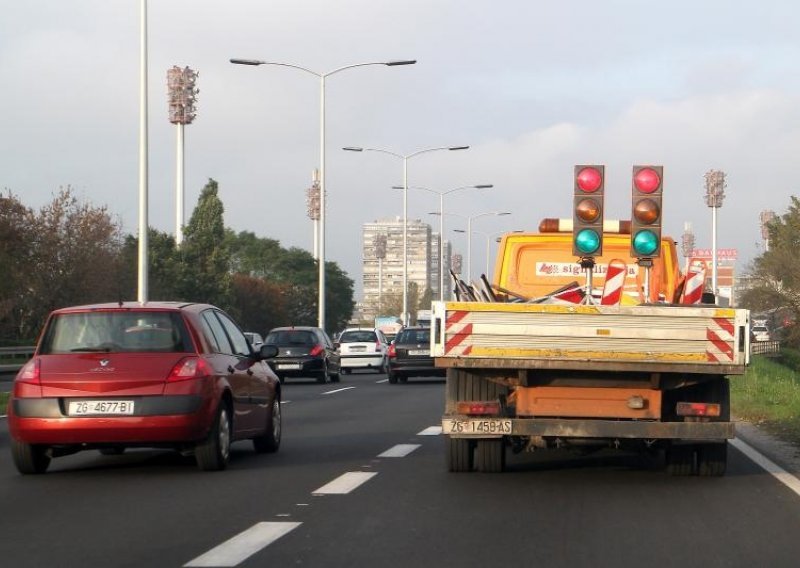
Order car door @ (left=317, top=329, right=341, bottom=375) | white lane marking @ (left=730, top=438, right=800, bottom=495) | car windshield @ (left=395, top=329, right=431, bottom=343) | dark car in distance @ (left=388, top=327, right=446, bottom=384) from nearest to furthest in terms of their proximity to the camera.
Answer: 1. white lane marking @ (left=730, top=438, right=800, bottom=495)
2. dark car in distance @ (left=388, top=327, right=446, bottom=384)
3. car windshield @ (left=395, top=329, right=431, bottom=343)
4. car door @ (left=317, top=329, right=341, bottom=375)

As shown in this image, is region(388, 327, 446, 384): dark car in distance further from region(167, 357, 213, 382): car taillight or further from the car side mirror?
region(167, 357, 213, 382): car taillight

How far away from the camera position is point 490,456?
42.3 ft

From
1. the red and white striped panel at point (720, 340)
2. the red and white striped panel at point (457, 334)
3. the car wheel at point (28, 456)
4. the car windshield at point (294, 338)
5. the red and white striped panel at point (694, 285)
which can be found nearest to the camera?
the red and white striped panel at point (720, 340)

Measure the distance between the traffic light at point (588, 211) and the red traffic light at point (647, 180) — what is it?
0.38 meters

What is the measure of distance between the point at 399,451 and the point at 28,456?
164 inches

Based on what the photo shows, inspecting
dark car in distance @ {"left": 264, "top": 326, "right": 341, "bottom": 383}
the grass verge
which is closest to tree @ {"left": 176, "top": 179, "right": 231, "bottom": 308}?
dark car in distance @ {"left": 264, "top": 326, "right": 341, "bottom": 383}

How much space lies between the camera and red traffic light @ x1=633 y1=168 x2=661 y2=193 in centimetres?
1407

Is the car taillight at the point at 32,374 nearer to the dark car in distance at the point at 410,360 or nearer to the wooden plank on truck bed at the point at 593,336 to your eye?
the wooden plank on truck bed at the point at 593,336

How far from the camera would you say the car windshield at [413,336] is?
3777 centimetres

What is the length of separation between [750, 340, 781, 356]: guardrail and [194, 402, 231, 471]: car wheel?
63742mm

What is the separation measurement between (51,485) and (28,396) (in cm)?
83

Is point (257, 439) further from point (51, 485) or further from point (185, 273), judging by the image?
point (185, 273)

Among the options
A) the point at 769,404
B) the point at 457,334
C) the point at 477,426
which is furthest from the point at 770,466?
the point at 769,404

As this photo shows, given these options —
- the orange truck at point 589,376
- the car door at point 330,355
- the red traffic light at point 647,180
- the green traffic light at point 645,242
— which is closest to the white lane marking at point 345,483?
the orange truck at point 589,376
